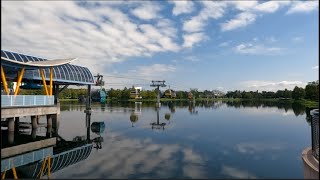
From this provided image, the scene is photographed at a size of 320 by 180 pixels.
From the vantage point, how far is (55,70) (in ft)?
133

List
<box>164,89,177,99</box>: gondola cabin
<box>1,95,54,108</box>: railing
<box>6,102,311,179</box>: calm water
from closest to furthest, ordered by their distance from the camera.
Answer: <box>6,102,311,179</box>: calm water < <box>1,95,54,108</box>: railing < <box>164,89,177,99</box>: gondola cabin

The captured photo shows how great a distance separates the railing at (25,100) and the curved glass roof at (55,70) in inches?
114

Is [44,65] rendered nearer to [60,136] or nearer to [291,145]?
[60,136]

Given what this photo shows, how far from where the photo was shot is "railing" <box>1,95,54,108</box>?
24406 mm

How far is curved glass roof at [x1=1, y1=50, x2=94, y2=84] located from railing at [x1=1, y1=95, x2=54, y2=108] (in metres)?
2.89

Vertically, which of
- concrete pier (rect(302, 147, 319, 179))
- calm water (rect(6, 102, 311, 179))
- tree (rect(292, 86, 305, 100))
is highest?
tree (rect(292, 86, 305, 100))

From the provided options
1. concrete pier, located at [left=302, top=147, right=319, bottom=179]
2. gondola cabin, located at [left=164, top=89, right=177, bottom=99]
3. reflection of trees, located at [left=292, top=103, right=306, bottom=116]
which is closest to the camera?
concrete pier, located at [left=302, top=147, right=319, bottom=179]

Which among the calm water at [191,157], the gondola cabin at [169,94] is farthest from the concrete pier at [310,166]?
the gondola cabin at [169,94]

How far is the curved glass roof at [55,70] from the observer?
3020 cm

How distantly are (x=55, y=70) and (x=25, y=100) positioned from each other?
47.3ft

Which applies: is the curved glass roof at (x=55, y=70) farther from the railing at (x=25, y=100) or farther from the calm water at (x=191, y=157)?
the calm water at (x=191, y=157)

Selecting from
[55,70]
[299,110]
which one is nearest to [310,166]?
[55,70]

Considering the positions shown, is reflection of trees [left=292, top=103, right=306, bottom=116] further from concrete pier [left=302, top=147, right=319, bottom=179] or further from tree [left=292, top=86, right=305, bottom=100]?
concrete pier [left=302, top=147, right=319, bottom=179]

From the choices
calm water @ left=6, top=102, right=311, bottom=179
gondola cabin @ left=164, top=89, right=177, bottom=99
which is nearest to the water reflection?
calm water @ left=6, top=102, right=311, bottom=179
